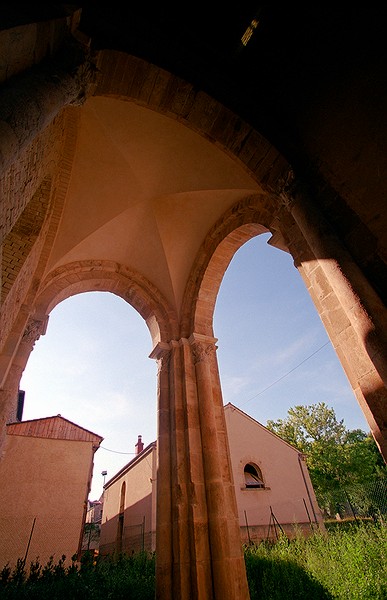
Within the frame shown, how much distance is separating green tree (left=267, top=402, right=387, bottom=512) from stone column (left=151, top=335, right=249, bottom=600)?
21379mm

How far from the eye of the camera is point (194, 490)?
450cm

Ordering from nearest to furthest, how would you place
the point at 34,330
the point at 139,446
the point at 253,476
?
the point at 34,330, the point at 253,476, the point at 139,446

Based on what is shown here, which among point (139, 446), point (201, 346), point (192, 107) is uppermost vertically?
point (139, 446)

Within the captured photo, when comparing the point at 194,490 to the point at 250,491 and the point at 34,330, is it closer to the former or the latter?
the point at 34,330

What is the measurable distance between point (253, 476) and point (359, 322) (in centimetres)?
1532

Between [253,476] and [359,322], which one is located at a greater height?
[253,476]

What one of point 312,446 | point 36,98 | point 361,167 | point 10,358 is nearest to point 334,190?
point 361,167

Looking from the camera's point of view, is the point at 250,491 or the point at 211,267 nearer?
the point at 211,267

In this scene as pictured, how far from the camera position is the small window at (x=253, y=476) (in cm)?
1439

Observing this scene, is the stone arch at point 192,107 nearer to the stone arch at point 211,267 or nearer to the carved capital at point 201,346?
the stone arch at point 211,267

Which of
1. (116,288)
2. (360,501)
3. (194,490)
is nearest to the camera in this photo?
(194,490)

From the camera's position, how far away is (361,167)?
2746 mm

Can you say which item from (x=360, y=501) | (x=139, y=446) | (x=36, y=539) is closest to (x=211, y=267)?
(x=36, y=539)

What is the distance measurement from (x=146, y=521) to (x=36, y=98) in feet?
49.2
